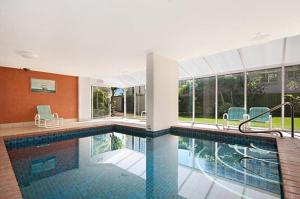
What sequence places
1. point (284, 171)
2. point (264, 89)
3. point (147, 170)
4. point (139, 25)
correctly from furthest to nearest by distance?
point (264, 89) < point (139, 25) < point (147, 170) < point (284, 171)

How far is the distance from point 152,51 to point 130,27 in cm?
245

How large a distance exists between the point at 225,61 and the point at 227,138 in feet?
13.7

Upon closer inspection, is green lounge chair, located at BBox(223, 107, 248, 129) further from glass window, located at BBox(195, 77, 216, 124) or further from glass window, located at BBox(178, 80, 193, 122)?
glass window, located at BBox(178, 80, 193, 122)

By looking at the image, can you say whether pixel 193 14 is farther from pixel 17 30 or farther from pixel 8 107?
pixel 8 107

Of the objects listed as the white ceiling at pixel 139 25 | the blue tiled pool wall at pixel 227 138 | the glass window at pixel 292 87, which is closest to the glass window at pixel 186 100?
the blue tiled pool wall at pixel 227 138

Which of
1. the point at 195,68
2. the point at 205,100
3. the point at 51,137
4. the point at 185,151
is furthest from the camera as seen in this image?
the point at 205,100

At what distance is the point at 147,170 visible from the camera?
14.3 feet

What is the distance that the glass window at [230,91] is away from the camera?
31.7 ft

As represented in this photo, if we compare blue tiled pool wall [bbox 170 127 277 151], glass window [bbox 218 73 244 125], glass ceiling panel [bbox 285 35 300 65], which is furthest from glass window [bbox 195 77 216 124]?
glass ceiling panel [bbox 285 35 300 65]

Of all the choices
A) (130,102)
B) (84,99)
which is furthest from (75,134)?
(130,102)

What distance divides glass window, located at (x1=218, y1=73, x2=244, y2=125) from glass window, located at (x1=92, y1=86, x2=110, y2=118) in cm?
911

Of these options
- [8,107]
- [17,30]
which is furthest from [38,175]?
[8,107]

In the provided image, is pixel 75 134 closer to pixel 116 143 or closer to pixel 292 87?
pixel 116 143

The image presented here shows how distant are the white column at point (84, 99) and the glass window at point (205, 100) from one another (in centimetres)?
766
